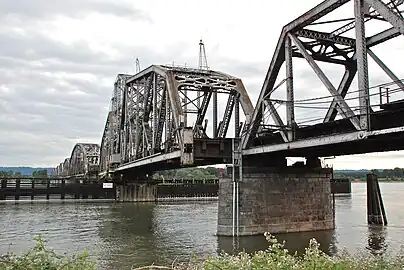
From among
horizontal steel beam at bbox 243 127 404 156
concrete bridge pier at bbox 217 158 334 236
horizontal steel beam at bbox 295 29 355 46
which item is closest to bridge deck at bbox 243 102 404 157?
horizontal steel beam at bbox 243 127 404 156

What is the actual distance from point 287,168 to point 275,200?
2783 mm

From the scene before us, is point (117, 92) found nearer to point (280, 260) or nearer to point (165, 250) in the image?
point (165, 250)

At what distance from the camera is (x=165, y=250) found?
2814 cm

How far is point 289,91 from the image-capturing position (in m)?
28.0

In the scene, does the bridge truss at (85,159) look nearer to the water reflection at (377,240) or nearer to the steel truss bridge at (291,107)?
the steel truss bridge at (291,107)

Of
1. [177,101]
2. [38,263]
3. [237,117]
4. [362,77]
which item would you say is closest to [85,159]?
[177,101]

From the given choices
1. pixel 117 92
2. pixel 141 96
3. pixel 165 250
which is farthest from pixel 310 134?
pixel 117 92

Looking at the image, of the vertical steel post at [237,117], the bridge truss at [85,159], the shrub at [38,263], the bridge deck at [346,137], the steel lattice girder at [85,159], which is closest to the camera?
the shrub at [38,263]

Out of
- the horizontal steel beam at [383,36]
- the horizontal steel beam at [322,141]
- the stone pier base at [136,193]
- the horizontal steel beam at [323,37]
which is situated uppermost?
the horizontal steel beam at [323,37]

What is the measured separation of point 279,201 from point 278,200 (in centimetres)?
11

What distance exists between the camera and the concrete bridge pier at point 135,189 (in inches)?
3511

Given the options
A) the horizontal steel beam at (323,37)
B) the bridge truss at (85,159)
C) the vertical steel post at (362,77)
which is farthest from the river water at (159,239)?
the bridge truss at (85,159)

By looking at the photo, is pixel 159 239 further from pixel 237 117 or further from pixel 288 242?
pixel 237 117

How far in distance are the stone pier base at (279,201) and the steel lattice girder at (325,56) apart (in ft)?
9.91
